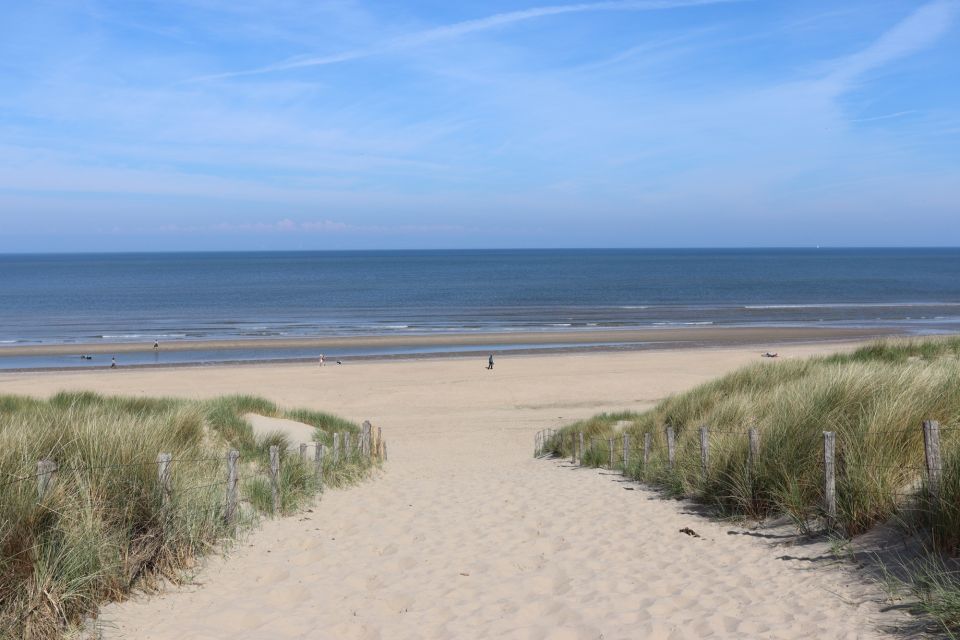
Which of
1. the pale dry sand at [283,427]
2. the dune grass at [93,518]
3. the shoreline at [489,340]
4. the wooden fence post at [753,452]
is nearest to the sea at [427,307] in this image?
the shoreline at [489,340]

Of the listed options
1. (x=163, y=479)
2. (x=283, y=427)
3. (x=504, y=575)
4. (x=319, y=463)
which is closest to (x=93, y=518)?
(x=163, y=479)

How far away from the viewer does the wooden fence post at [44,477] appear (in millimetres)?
5836

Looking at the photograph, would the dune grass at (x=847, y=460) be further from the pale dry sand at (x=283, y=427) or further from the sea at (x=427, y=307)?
the sea at (x=427, y=307)

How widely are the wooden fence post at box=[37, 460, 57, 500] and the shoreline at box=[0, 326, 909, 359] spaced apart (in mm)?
45019

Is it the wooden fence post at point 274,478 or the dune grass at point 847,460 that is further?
the wooden fence post at point 274,478

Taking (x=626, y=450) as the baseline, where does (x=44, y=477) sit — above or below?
above

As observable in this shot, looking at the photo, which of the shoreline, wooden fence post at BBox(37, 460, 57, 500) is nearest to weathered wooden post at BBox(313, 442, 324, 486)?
wooden fence post at BBox(37, 460, 57, 500)

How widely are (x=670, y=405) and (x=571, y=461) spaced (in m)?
2.66

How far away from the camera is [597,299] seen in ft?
289

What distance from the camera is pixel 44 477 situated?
5910 mm

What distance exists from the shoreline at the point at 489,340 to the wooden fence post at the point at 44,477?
45.0 m

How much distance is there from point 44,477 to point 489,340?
48312mm

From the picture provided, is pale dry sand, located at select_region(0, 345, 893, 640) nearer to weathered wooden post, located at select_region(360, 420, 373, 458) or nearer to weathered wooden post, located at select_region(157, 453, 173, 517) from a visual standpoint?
weathered wooden post, located at select_region(157, 453, 173, 517)

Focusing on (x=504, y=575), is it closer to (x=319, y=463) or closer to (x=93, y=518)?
(x=93, y=518)
